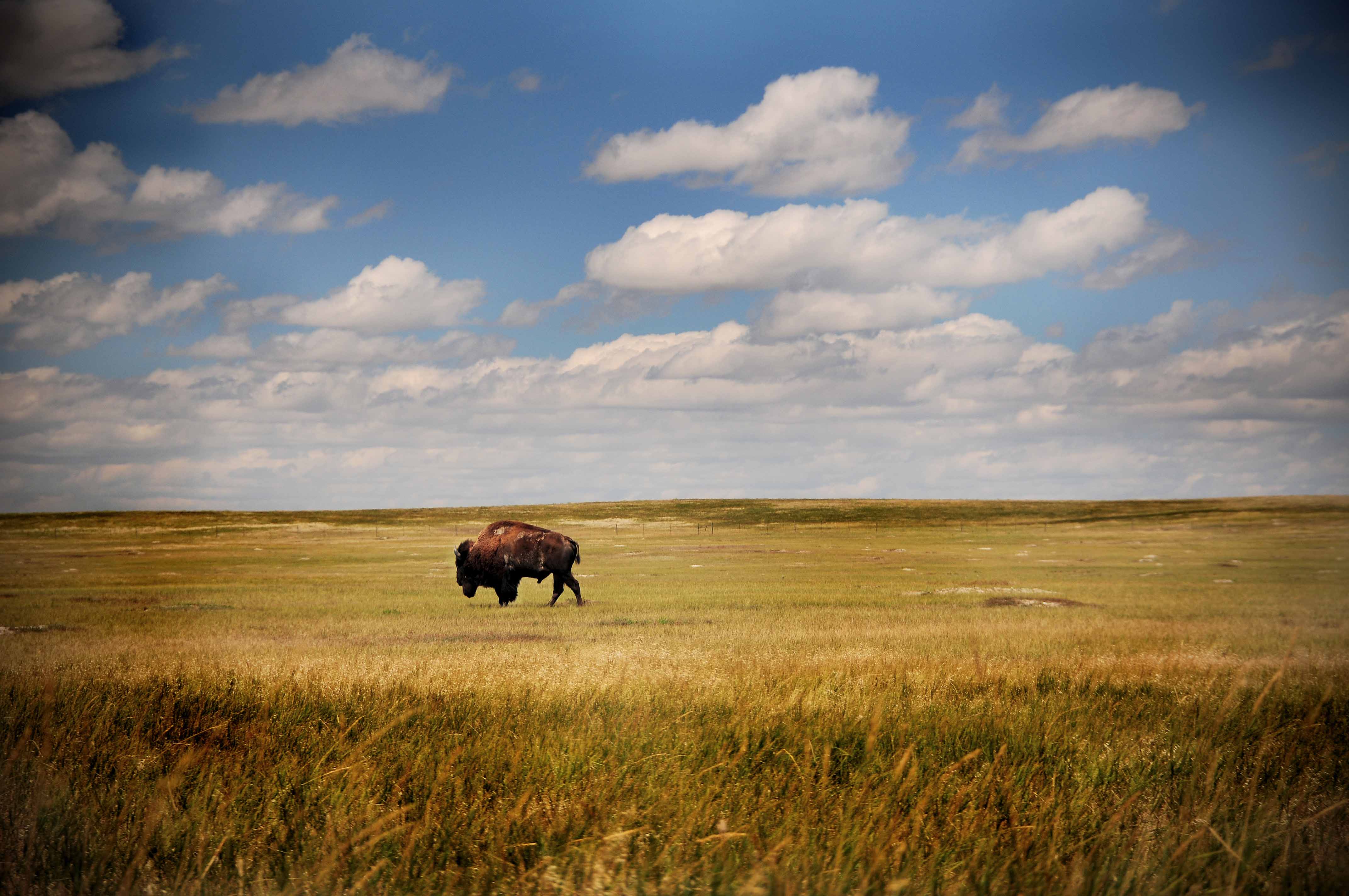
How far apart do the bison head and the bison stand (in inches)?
0.9

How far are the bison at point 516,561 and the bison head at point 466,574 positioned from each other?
2 cm

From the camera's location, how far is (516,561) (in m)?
29.2

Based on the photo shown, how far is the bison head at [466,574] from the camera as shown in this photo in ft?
97.6

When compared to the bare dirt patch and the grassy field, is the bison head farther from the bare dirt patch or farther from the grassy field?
the bare dirt patch

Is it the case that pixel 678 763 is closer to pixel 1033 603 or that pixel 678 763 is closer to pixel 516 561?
pixel 516 561

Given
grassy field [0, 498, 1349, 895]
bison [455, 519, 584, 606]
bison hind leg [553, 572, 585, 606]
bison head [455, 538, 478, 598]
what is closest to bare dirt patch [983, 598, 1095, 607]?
grassy field [0, 498, 1349, 895]

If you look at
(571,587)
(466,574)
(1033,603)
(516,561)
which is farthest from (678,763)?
(1033,603)

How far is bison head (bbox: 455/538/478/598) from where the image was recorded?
97.6 feet

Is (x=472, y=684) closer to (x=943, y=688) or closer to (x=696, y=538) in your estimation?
(x=943, y=688)

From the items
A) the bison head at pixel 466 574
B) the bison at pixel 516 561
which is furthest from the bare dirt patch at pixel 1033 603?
the bison head at pixel 466 574

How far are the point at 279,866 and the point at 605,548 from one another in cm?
6632

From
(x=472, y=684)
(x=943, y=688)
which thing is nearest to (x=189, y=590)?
(x=472, y=684)

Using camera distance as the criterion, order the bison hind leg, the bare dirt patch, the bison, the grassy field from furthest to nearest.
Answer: the bison → the bison hind leg → the bare dirt patch → the grassy field

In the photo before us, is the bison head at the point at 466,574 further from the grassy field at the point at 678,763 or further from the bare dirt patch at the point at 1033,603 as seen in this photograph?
the bare dirt patch at the point at 1033,603
